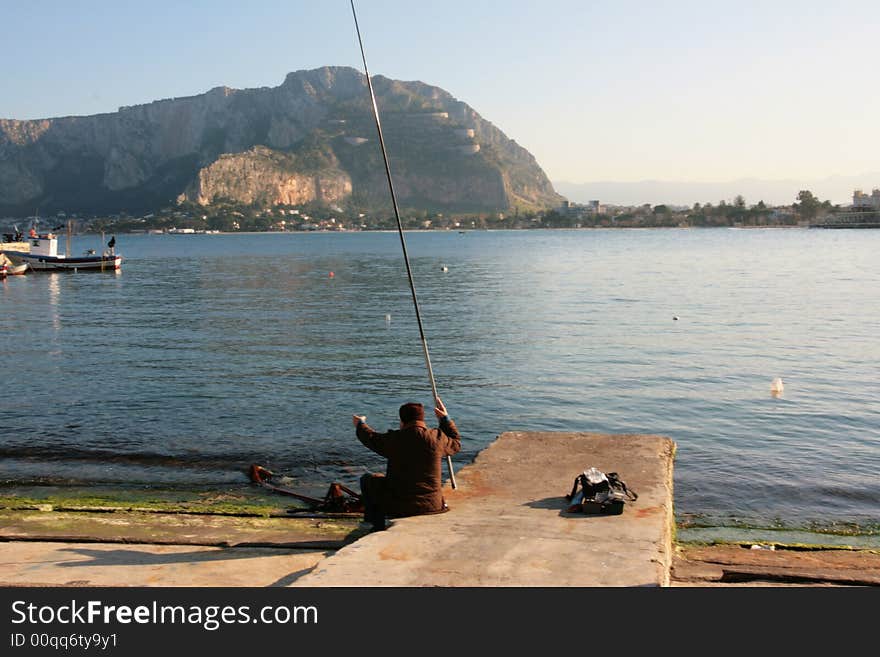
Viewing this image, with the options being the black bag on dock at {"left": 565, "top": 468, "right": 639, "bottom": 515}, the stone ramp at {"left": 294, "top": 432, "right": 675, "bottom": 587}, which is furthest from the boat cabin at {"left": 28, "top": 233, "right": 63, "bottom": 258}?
the black bag on dock at {"left": 565, "top": 468, "right": 639, "bottom": 515}

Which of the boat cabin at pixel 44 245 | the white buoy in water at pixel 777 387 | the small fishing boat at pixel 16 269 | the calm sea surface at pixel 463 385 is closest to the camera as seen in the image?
the calm sea surface at pixel 463 385

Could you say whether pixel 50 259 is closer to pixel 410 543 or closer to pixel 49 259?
pixel 49 259

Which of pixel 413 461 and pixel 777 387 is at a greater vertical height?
pixel 413 461

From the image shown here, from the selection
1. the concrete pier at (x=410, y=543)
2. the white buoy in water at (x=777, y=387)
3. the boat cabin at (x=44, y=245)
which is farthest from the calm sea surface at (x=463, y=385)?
the boat cabin at (x=44, y=245)

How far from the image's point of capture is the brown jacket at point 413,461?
8.69 m

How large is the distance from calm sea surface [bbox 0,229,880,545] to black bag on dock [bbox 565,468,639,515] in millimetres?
2796

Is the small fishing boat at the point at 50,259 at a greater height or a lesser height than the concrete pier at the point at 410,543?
greater

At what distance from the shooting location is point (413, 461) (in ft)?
29.0

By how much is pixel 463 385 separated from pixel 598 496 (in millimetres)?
14210

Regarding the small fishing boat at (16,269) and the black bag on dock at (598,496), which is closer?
the black bag on dock at (598,496)

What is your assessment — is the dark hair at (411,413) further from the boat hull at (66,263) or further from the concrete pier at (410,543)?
the boat hull at (66,263)

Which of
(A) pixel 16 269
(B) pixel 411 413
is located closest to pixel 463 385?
(B) pixel 411 413
